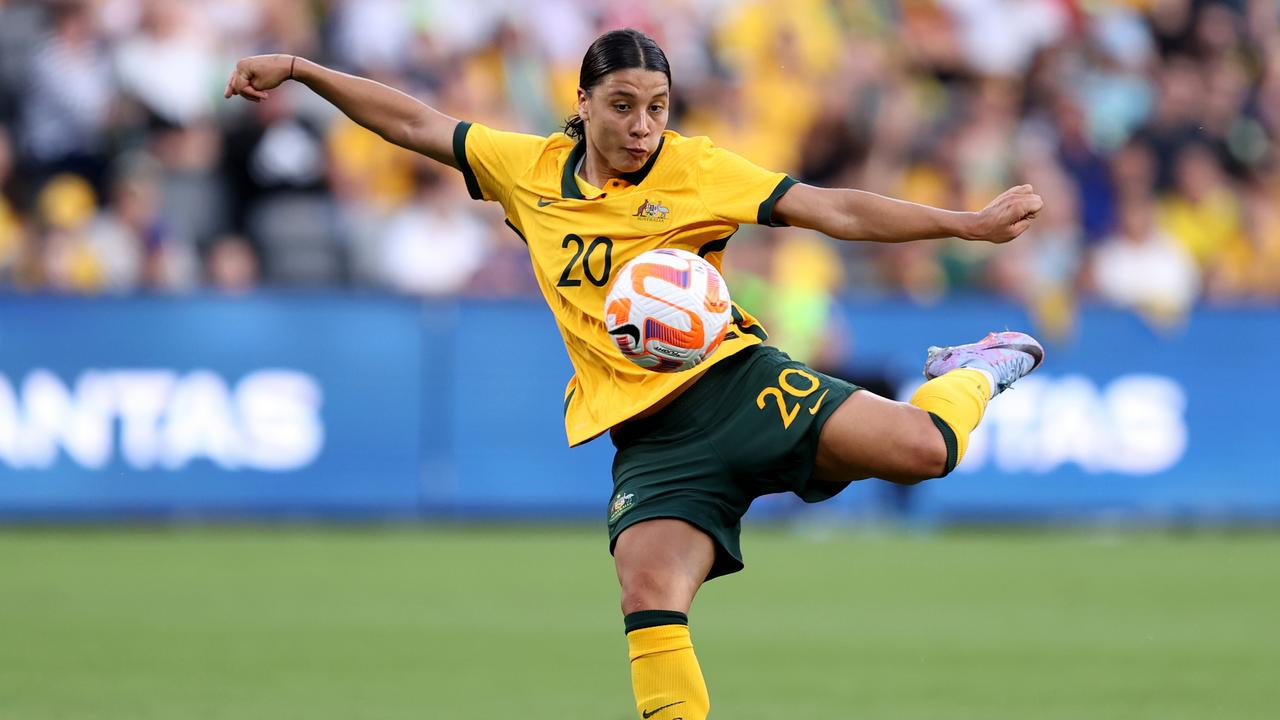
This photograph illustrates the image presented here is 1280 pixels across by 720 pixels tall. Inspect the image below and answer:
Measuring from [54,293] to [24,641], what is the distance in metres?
5.69

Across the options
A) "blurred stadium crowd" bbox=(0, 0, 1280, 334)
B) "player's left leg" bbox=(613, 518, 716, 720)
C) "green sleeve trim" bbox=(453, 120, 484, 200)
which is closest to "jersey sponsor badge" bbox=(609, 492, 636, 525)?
"player's left leg" bbox=(613, 518, 716, 720)

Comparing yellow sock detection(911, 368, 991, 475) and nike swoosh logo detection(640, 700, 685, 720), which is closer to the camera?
nike swoosh logo detection(640, 700, 685, 720)

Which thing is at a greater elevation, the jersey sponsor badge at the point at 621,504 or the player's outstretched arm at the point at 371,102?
the player's outstretched arm at the point at 371,102

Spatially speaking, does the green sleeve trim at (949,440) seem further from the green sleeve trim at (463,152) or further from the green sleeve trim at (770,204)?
the green sleeve trim at (463,152)

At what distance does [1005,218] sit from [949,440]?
0.76m

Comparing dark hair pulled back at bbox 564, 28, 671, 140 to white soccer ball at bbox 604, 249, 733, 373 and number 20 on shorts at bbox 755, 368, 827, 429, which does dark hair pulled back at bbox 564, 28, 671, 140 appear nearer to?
white soccer ball at bbox 604, 249, 733, 373

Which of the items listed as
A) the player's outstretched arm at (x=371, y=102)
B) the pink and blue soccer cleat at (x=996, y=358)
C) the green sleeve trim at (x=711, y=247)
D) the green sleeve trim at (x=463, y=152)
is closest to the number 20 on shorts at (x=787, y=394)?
the green sleeve trim at (x=711, y=247)

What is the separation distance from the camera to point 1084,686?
301 inches

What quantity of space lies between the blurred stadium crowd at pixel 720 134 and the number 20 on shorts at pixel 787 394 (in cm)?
842

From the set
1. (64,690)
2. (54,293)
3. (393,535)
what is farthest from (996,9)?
(64,690)

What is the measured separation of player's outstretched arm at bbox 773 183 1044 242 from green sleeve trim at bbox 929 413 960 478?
23.0 inches

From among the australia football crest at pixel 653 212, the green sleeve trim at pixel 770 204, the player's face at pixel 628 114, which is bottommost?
the green sleeve trim at pixel 770 204

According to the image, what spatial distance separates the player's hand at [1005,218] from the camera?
17.1 feet

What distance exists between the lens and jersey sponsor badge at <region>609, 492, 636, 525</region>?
18.3ft
